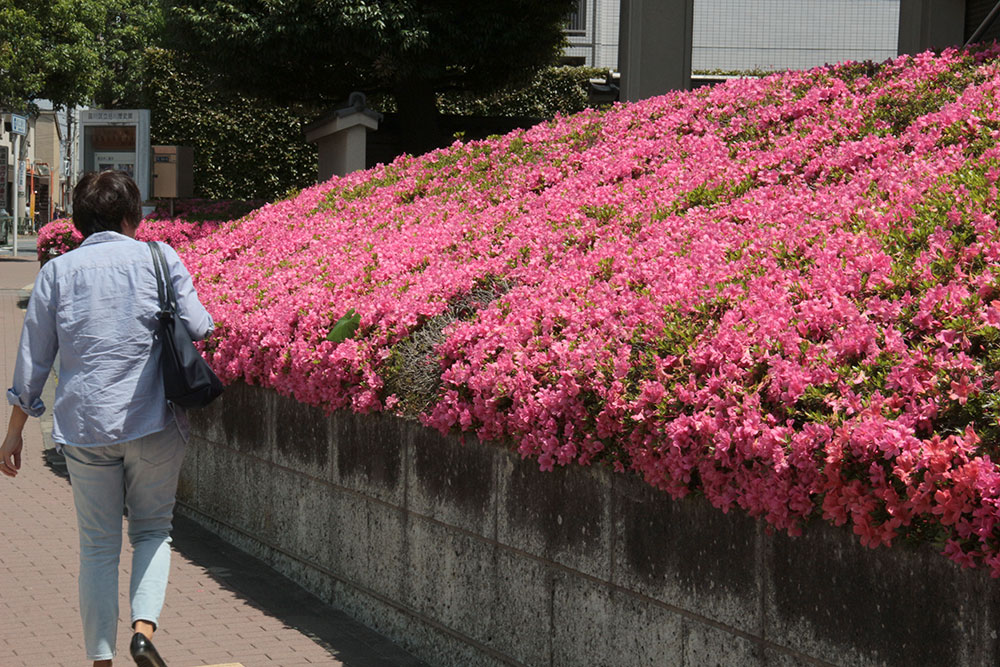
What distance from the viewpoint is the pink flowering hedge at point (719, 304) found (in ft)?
10.3

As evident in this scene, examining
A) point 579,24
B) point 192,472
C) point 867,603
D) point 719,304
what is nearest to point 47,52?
point 579,24

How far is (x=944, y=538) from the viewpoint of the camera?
2.86 m

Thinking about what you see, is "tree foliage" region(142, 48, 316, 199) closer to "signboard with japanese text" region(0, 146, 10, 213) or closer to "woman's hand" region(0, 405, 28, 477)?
"signboard with japanese text" region(0, 146, 10, 213)

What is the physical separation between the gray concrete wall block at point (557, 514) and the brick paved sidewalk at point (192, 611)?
3.02 ft

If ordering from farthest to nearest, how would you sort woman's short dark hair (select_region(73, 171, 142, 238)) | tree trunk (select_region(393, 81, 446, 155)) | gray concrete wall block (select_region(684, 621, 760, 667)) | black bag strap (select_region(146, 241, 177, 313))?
tree trunk (select_region(393, 81, 446, 155)), woman's short dark hair (select_region(73, 171, 142, 238)), black bag strap (select_region(146, 241, 177, 313)), gray concrete wall block (select_region(684, 621, 760, 667))

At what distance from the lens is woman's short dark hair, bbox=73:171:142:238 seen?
180 inches

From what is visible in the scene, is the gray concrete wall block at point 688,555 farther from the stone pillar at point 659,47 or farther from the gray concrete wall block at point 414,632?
the stone pillar at point 659,47

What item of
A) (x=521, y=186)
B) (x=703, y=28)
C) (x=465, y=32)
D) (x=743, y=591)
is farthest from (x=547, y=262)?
(x=703, y=28)

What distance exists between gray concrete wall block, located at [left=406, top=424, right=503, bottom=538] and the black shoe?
3.94 ft

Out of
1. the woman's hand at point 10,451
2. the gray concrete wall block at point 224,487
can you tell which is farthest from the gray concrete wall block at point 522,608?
the gray concrete wall block at point 224,487

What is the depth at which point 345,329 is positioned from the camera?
580 cm

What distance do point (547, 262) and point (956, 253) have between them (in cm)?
224

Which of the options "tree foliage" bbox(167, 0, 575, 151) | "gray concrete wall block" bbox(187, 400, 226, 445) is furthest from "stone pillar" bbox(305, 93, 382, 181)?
"gray concrete wall block" bbox(187, 400, 226, 445)

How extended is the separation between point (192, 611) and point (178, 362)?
1.69m
